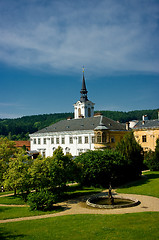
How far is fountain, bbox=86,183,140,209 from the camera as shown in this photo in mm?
22031

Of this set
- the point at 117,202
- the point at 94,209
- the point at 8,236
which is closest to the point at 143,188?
the point at 117,202

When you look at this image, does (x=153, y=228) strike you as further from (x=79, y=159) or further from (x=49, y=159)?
(x=79, y=159)

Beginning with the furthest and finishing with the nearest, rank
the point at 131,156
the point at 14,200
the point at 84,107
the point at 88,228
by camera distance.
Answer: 1. the point at 84,107
2. the point at 131,156
3. the point at 14,200
4. the point at 88,228

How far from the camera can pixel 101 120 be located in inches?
2151

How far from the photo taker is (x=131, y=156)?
3500cm

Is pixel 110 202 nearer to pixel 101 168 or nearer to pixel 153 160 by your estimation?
pixel 101 168

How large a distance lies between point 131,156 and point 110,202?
12.7 meters

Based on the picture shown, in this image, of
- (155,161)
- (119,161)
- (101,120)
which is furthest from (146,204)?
(101,120)

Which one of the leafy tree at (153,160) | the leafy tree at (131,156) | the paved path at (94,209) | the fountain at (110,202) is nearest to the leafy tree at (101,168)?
the leafy tree at (131,156)

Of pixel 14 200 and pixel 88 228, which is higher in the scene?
pixel 88 228

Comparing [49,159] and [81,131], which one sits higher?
[81,131]

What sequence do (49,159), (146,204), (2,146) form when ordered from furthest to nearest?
(2,146) → (49,159) → (146,204)

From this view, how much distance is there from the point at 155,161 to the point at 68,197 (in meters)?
19.0

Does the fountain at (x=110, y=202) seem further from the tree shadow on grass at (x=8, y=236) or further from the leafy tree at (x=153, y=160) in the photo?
the leafy tree at (x=153, y=160)
